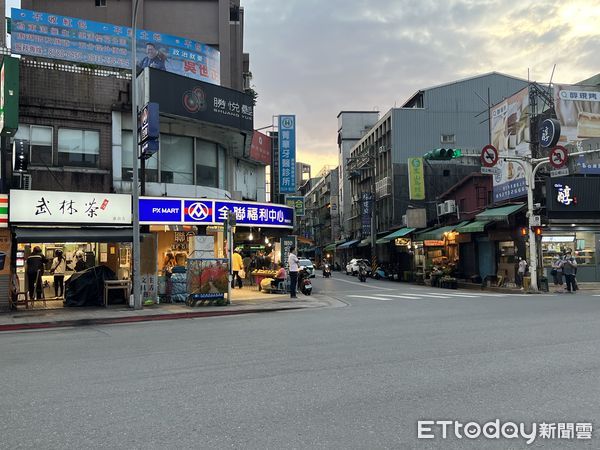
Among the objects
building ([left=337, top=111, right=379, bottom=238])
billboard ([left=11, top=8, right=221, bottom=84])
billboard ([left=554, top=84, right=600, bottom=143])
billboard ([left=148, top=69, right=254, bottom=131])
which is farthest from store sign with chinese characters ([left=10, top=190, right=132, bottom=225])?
building ([left=337, top=111, right=379, bottom=238])

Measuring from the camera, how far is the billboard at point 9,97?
16094mm

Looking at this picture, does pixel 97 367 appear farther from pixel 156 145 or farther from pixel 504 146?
pixel 504 146

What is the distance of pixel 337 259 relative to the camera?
8744 centimetres

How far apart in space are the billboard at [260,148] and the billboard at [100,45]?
11.5 ft

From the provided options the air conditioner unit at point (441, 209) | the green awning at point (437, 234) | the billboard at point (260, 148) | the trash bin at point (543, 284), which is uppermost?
the billboard at point (260, 148)

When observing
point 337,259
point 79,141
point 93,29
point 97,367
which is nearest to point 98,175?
point 79,141

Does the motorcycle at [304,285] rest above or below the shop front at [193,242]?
below

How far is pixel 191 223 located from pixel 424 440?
51.7 feet

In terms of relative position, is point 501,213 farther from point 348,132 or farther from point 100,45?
point 348,132

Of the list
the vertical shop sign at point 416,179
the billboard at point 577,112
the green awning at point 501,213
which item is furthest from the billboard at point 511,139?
the vertical shop sign at point 416,179

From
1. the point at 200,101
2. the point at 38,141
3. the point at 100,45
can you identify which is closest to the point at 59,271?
the point at 38,141

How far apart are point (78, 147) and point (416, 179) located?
112 ft

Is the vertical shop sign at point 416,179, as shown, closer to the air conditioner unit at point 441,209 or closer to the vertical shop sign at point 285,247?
the air conditioner unit at point 441,209

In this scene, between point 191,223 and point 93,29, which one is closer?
point 191,223
